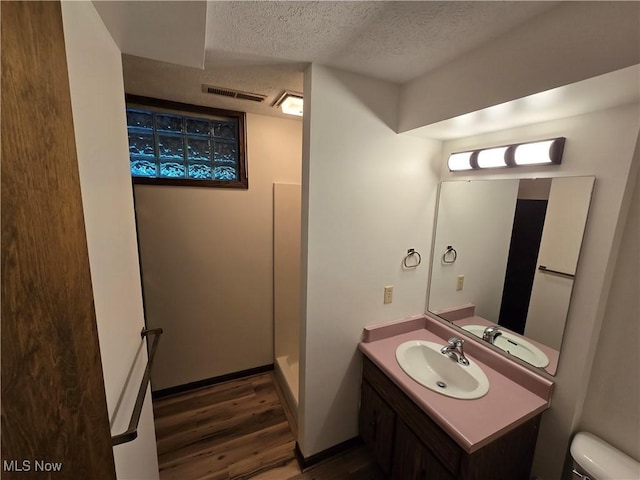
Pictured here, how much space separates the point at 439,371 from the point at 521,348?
0.46 metres

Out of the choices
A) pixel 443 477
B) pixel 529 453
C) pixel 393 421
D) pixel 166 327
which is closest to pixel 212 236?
pixel 166 327

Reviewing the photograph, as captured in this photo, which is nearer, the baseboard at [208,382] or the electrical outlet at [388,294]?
the electrical outlet at [388,294]

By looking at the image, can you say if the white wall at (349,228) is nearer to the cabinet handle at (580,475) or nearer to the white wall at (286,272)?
the white wall at (286,272)

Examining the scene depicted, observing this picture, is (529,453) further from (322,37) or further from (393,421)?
(322,37)

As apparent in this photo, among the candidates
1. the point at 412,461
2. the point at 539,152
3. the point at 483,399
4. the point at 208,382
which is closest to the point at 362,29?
the point at 539,152

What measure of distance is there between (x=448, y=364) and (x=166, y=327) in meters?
2.18

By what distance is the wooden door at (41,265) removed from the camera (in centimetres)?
46

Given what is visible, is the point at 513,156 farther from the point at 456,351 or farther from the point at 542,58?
the point at 456,351

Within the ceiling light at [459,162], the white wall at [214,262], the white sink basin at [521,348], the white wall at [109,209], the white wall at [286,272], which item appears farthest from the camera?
the white wall at [286,272]

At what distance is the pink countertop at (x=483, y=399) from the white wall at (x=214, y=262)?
128 cm

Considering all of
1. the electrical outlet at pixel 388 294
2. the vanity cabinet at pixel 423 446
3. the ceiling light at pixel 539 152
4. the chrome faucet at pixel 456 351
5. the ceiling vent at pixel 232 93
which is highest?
the ceiling vent at pixel 232 93

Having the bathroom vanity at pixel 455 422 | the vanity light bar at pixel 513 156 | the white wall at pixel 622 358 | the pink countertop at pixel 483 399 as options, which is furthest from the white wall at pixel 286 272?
the white wall at pixel 622 358

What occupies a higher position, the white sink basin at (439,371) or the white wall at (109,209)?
the white wall at (109,209)

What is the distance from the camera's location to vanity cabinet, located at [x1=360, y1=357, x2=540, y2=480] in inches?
42.3
